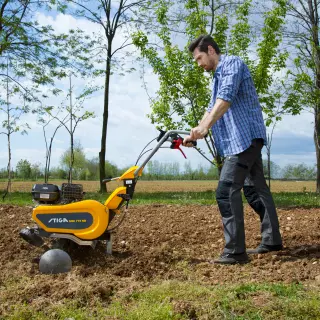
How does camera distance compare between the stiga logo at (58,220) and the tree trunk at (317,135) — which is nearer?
the stiga logo at (58,220)

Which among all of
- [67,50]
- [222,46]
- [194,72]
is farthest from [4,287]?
[67,50]

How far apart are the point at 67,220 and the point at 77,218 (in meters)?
0.11

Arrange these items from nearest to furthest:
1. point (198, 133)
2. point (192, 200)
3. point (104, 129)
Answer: point (198, 133)
point (192, 200)
point (104, 129)

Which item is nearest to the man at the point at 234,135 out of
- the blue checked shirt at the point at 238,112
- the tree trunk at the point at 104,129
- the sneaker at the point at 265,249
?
the blue checked shirt at the point at 238,112

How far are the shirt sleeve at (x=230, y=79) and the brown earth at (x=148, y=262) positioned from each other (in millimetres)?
1620

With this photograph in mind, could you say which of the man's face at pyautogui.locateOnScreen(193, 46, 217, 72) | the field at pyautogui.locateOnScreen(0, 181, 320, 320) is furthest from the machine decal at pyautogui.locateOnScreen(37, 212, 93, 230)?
the man's face at pyautogui.locateOnScreen(193, 46, 217, 72)

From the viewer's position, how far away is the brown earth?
160 inches

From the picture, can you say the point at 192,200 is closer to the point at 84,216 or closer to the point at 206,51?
the point at 84,216

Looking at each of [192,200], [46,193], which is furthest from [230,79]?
[192,200]

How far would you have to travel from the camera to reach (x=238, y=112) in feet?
16.0

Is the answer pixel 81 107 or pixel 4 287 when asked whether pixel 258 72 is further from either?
pixel 4 287

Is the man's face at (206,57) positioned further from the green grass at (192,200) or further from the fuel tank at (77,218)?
the green grass at (192,200)

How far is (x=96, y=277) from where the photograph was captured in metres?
4.39

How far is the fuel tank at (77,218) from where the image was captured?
5020 mm
